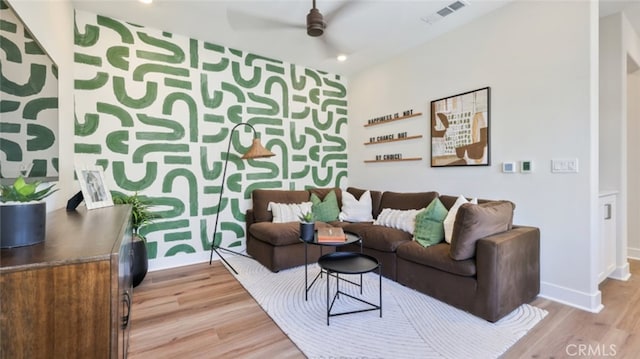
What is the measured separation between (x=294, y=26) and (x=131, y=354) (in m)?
3.33

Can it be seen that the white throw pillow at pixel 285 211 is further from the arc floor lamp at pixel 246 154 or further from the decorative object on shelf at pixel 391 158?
the decorative object on shelf at pixel 391 158

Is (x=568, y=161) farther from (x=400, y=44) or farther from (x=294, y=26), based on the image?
(x=294, y=26)

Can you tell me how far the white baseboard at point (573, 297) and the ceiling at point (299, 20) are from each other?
2.77m

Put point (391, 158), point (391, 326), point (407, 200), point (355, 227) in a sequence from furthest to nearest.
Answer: point (391, 158)
point (407, 200)
point (355, 227)
point (391, 326)

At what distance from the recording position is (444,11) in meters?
2.91

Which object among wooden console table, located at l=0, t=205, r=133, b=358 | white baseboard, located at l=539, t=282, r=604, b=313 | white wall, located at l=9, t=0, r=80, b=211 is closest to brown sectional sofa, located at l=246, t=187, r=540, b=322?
white baseboard, located at l=539, t=282, r=604, b=313

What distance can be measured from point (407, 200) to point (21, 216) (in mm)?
3322

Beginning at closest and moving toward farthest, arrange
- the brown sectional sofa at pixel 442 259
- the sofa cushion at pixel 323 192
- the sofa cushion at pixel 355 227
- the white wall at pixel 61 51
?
1. the white wall at pixel 61 51
2. the brown sectional sofa at pixel 442 259
3. the sofa cushion at pixel 355 227
4. the sofa cushion at pixel 323 192

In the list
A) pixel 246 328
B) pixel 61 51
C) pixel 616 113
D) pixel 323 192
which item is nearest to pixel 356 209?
pixel 323 192

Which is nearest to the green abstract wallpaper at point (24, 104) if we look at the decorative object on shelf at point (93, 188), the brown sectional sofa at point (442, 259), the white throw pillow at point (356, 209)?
the decorative object on shelf at point (93, 188)

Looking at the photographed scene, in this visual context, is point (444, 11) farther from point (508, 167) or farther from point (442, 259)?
point (442, 259)

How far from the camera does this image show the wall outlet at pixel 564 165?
2414 mm

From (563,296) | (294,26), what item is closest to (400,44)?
(294,26)

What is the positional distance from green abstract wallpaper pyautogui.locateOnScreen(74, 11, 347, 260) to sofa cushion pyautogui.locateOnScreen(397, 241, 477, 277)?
7.14 feet
